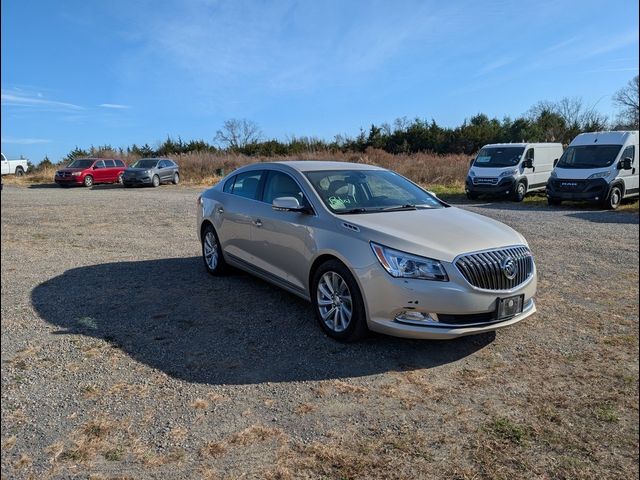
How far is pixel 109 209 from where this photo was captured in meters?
15.2

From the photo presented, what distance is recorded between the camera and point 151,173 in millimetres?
27359

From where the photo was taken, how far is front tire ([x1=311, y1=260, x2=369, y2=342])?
4.24 metres

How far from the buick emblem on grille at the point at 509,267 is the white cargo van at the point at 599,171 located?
1297cm

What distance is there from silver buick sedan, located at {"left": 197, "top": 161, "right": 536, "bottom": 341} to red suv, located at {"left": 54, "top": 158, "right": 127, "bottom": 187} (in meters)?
25.4

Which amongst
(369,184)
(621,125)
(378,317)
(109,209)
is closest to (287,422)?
(378,317)

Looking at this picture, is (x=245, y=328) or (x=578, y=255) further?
(x=578, y=255)

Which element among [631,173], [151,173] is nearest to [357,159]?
[151,173]

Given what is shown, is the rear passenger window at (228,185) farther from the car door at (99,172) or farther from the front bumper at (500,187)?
the car door at (99,172)

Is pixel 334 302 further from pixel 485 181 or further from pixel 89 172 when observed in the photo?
pixel 89 172

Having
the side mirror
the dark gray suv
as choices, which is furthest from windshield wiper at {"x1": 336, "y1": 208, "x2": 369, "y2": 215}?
the dark gray suv

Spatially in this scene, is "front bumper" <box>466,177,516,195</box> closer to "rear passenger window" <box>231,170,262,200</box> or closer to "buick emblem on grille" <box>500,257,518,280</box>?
"rear passenger window" <box>231,170,262,200</box>

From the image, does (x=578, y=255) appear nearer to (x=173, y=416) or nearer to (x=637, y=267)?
(x=637, y=267)

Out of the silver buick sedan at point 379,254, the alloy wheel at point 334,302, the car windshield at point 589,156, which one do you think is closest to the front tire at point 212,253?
the silver buick sedan at point 379,254

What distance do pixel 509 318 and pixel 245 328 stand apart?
2.39 metres
